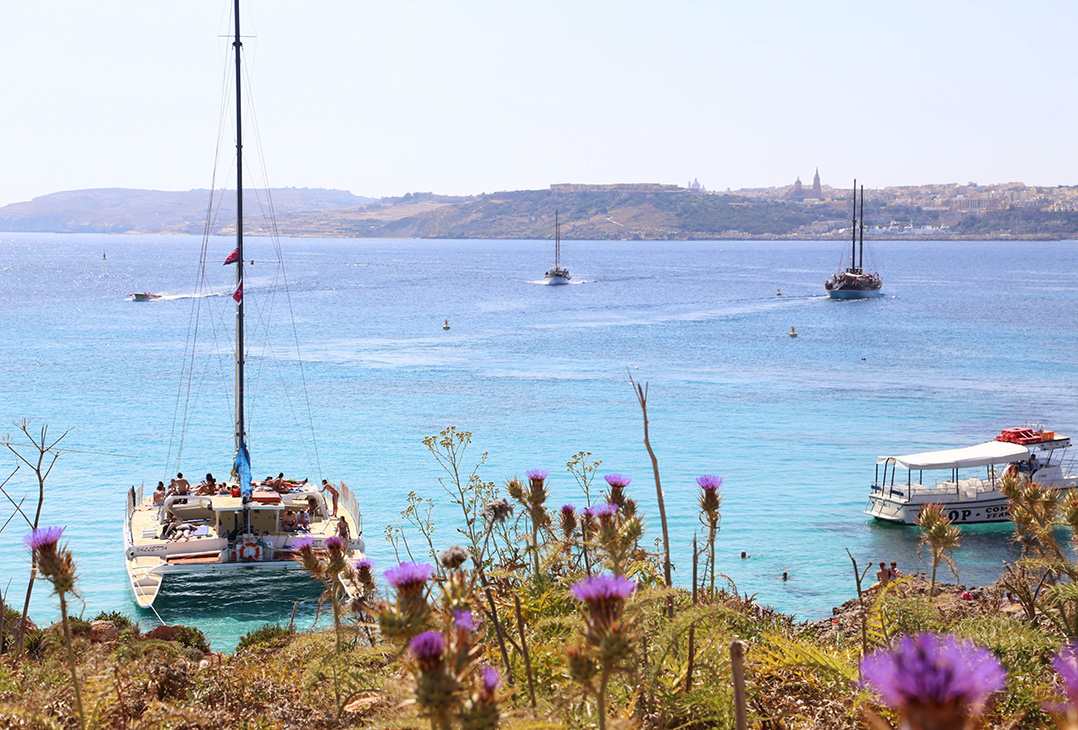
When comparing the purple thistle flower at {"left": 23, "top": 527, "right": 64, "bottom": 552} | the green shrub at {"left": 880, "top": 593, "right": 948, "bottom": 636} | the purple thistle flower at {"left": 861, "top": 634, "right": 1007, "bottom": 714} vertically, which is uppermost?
the purple thistle flower at {"left": 861, "top": 634, "right": 1007, "bottom": 714}

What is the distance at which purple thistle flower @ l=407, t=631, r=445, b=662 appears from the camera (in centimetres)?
226

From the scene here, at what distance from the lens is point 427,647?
2.26 metres

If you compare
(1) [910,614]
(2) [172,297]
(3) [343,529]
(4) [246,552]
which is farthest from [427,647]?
(2) [172,297]

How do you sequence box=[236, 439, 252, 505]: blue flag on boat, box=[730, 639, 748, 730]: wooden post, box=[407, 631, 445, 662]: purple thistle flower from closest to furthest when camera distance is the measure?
1. box=[407, 631, 445, 662]: purple thistle flower
2. box=[730, 639, 748, 730]: wooden post
3. box=[236, 439, 252, 505]: blue flag on boat

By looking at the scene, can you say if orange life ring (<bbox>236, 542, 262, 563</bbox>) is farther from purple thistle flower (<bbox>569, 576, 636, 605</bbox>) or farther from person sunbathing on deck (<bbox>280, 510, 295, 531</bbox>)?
purple thistle flower (<bbox>569, 576, 636, 605</bbox>)

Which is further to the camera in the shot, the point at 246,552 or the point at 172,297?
the point at 172,297

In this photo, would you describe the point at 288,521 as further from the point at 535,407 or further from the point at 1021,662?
the point at 535,407

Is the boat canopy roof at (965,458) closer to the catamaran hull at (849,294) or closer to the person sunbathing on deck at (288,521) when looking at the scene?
the person sunbathing on deck at (288,521)

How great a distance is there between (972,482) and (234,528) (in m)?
21.5

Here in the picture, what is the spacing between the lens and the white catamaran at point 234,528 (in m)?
20.2

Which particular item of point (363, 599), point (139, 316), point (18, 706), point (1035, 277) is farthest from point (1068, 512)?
point (1035, 277)

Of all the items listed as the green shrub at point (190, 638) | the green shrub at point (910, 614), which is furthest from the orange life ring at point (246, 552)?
the green shrub at point (910, 614)

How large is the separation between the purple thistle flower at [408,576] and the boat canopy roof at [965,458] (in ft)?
86.8

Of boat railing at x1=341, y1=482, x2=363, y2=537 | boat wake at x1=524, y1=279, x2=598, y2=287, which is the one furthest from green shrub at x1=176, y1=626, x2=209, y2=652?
boat wake at x1=524, y1=279, x2=598, y2=287
